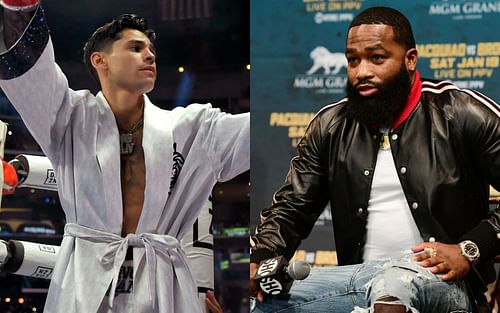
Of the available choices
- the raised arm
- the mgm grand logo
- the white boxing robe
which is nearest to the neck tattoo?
the white boxing robe

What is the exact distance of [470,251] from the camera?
2.21m

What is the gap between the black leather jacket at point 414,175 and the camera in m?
2.25

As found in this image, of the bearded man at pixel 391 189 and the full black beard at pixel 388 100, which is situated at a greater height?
the full black beard at pixel 388 100

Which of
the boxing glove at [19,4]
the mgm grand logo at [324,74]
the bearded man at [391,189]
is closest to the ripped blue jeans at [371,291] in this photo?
the bearded man at [391,189]

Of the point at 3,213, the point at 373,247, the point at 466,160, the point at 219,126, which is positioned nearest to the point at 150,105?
the point at 219,126

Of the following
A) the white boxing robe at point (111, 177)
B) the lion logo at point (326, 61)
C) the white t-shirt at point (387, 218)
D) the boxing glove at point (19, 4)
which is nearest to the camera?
the boxing glove at point (19, 4)

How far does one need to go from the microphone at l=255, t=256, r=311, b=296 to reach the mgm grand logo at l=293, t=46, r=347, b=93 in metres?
0.54

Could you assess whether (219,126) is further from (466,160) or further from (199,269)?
(466,160)

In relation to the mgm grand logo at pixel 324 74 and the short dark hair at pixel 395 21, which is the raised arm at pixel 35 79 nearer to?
the mgm grand logo at pixel 324 74

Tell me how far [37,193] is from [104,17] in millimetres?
543

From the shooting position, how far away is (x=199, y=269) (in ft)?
7.52

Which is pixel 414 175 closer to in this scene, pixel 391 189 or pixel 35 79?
pixel 391 189

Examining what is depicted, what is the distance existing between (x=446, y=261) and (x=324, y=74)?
2.20 ft

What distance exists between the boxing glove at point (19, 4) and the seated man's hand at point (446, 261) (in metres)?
1.24
